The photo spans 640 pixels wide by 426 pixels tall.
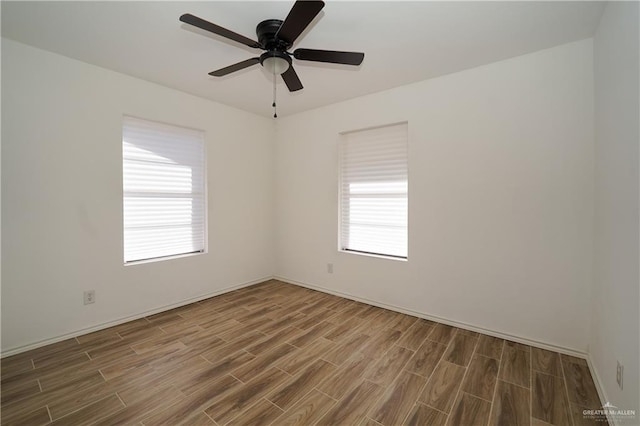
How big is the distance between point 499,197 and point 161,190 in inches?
146

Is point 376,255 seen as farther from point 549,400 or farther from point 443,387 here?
point 549,400

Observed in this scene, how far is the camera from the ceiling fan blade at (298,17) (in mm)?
1405

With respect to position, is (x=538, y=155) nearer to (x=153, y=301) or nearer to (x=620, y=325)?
(x=620, y=325)

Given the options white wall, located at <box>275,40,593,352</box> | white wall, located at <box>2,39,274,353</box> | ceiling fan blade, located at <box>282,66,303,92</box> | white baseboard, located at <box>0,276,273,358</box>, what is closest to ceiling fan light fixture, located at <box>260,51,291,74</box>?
ceiling fan blade, located at <box>282,66,303,92</box>

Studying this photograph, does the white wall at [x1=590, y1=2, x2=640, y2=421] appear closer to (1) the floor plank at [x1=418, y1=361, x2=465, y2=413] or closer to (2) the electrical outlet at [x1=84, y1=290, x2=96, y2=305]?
(1) the floor plank at [x1=418, y1=361, x2=465, y2=413]

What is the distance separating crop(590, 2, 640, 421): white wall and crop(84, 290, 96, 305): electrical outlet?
4037mm

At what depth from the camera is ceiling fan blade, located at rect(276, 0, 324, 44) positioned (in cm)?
141

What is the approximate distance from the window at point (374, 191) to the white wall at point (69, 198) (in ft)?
6.76

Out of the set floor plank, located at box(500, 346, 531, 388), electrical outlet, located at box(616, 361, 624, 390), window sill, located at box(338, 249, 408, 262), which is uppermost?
window sill, located at box(338, 249, 408, 262)

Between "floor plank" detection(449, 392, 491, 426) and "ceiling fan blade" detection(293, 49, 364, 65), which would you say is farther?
"ceiling fan blade" detection(293, 49, 364, 65)

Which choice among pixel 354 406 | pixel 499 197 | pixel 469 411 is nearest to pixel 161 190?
pixel 354 406

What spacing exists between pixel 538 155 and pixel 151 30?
3443 millimetres

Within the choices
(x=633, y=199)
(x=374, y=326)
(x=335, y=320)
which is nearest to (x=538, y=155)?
(x=633, y=199)

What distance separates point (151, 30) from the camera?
2180mm
